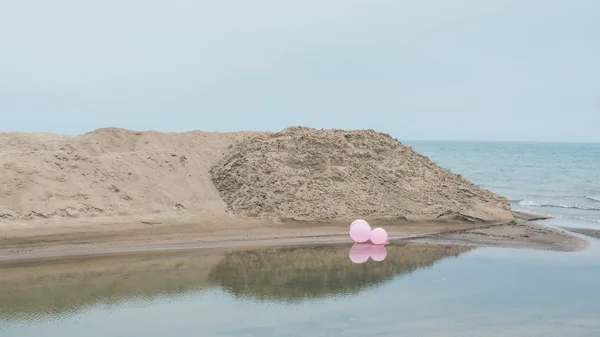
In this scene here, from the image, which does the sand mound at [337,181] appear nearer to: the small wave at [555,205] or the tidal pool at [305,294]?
the tidal pool at [305,294]

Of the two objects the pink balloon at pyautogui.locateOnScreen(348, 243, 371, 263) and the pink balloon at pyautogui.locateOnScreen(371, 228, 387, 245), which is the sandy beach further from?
the pink balloon at pyautogui.locateOnScreen(371, 228, 387, 245)

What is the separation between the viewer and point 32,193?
37.6 feet

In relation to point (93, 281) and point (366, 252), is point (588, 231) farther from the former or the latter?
point (93, 281)

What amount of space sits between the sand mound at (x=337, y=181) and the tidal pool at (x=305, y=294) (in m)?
2.38

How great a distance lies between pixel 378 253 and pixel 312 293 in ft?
10.3

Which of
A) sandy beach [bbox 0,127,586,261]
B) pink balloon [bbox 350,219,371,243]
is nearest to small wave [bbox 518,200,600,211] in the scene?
sandy beach [bbox 0,127,586,261]

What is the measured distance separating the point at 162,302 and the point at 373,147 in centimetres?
936

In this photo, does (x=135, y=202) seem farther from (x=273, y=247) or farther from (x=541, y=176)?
(x=541, y=176)

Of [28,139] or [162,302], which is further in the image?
[28,139]

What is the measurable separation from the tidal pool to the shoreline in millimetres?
540

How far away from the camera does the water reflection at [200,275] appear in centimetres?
798

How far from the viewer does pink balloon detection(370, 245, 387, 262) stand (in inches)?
418

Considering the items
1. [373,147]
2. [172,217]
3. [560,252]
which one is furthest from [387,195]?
[172,217]

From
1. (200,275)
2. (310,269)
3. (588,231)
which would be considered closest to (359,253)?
(310,269)
